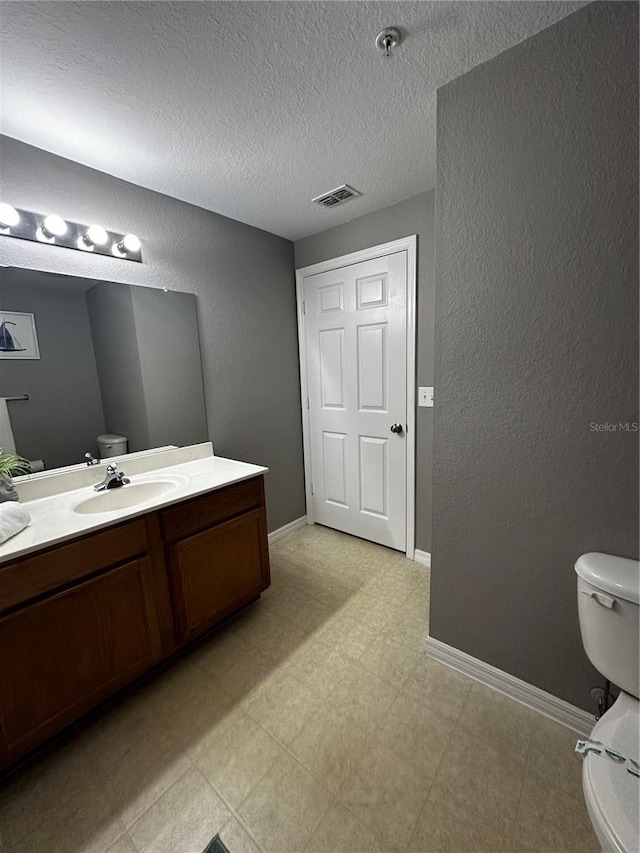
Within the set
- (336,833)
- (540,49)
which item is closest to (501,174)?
(540,49)

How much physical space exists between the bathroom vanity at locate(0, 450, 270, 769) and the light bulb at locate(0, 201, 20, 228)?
1.12 metres

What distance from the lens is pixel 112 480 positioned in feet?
5.33

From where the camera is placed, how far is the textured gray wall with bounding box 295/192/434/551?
78.5 inches

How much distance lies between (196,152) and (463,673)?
260cm

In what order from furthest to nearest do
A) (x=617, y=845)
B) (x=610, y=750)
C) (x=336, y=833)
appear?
(x=336, y=833) < (x=610, y=750) < (x=617, y=845)

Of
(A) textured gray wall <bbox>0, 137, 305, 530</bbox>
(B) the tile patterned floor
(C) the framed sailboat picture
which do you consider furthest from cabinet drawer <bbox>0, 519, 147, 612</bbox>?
(A) textured gray wall <bbox>0, 137, 305, 530</bbox>

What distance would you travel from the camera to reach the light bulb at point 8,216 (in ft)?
4.57

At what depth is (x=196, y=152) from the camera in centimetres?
152

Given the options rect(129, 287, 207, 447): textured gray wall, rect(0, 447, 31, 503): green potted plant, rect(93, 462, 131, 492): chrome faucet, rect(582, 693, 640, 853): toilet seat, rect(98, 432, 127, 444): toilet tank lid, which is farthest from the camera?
rect(129, 287, 207, 447): textured gray wall

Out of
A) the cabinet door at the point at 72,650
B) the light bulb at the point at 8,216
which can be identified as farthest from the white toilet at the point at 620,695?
the light bulb at the point at 8,216

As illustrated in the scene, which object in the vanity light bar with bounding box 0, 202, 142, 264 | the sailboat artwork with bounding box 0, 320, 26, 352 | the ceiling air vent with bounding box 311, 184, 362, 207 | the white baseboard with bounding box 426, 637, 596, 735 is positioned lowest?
the white baseboard with bounding box 426, 637, 596, 735

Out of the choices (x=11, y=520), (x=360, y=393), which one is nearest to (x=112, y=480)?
(x=11, y=520)

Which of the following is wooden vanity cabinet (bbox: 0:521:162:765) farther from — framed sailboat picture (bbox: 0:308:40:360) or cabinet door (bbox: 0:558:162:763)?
framed sailboat picture (bbox: 0:308:40:360)

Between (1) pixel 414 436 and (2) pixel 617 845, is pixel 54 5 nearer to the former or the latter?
(1) pixel 414 436
